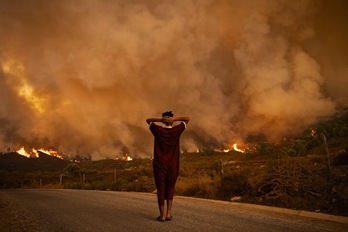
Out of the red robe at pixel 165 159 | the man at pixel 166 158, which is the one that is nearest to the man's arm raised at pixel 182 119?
the man at pixel 166 158

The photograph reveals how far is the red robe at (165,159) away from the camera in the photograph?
20.2 feet

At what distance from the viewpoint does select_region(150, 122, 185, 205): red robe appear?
616 centimetres

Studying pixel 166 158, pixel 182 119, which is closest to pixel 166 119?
pixel 182 119

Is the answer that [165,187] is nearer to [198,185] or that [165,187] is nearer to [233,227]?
[233,227]

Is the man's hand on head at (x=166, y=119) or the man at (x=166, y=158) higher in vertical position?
the man's hand on head at (x=166, y=119)

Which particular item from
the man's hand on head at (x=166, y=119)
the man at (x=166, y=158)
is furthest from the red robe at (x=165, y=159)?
the man's hand on head at (x=166, y=119)

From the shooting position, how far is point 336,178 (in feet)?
30.1

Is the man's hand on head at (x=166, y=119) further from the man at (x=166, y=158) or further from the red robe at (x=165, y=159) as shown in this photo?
the red robe at (x=165, y=159)

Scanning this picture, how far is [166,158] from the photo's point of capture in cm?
620

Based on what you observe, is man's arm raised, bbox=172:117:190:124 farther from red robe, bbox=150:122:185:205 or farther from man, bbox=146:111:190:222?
red robe, bbox=150:122:185:205

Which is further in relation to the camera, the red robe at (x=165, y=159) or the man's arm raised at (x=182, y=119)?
the man's arm raised at (x=182, y=119)

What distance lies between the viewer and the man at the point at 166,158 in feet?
20.2

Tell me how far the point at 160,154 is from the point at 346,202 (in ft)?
17.9

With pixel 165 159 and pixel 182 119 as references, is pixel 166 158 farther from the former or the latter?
pixel 182 119
